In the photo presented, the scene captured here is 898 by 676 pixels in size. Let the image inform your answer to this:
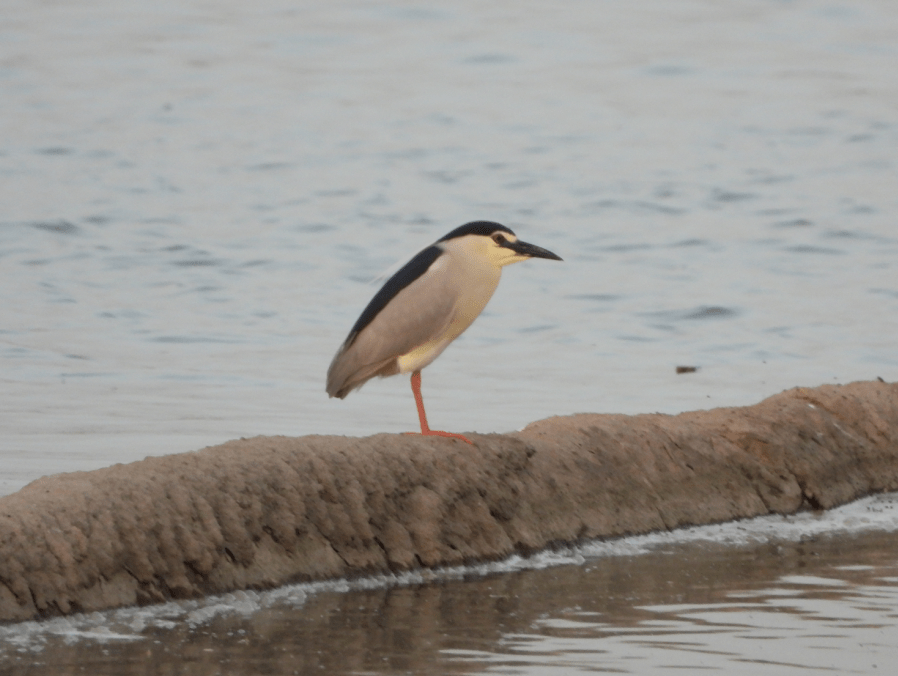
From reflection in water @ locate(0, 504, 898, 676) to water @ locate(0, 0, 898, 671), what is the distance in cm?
18

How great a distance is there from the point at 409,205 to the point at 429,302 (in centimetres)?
1676

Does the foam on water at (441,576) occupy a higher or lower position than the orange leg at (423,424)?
lower

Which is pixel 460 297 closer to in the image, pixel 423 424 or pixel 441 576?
pixel 423 424

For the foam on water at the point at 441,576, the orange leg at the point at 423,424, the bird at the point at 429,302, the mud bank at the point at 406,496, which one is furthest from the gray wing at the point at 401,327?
the foam on water at the point at 441,576

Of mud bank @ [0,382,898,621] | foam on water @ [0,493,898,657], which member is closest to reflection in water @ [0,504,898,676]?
foam on water @ [0,493,898,657]

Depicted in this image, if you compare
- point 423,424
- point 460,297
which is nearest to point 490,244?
point 460,297

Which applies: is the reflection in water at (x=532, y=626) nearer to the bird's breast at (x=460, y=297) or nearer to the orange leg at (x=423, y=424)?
the orange leg at (x=423, y=424)

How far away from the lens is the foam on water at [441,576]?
509cm

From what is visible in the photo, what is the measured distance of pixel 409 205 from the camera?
23500 millimetres

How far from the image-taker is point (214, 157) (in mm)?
26500

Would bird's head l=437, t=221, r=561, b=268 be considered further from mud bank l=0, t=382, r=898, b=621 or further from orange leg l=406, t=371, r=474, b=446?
mud bank l=0, t=382, r=898, b=621

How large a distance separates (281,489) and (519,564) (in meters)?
1.02

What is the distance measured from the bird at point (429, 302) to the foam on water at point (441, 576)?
0.84 metres

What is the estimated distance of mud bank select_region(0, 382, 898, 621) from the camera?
5414 mm
